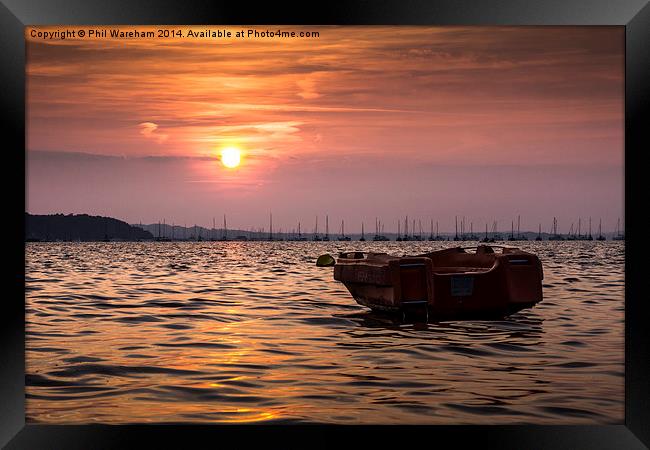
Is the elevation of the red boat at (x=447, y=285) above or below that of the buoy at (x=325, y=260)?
below

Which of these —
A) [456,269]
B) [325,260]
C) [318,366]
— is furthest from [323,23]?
[456,269]

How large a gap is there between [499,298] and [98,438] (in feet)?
40.8

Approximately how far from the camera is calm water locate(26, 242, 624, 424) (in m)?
8.33

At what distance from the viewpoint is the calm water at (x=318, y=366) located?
27.3 ft

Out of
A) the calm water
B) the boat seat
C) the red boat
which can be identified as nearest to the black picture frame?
the calm water

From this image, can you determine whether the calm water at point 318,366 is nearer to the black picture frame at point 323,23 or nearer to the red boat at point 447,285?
the red boat at point 447,285

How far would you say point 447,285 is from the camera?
16.2 metres

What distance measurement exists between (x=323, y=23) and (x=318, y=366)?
6677 millimetres

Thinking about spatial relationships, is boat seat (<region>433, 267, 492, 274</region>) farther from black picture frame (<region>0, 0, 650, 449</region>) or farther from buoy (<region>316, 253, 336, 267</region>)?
black picture frame (<region>0, 0, 650, 449</region>)

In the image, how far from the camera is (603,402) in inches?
346

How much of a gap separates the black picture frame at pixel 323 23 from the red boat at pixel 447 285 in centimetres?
1007

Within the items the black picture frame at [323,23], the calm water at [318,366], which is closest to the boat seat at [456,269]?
the calm water at [318,366]

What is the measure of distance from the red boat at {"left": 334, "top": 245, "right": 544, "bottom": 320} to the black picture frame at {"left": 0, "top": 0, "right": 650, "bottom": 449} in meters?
10.1
